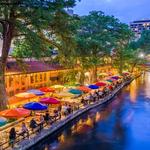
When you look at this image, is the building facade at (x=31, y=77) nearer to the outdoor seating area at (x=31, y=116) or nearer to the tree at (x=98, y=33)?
the outdoor seating area at (x=31, y=116)

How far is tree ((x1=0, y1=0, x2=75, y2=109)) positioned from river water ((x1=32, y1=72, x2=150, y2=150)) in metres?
7.22

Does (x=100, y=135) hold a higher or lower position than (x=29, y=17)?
lower

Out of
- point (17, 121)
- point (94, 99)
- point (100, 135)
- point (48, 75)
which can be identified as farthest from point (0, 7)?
point (48, 75)

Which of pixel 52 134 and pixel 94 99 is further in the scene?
pixel 94 99

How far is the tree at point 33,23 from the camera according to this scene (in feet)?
90.1

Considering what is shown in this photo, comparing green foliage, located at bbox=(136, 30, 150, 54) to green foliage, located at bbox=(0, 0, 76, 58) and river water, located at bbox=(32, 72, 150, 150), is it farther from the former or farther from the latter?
green foliage, located at bbox=(0, 0, 76, 58)

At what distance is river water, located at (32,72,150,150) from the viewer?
2602 cm

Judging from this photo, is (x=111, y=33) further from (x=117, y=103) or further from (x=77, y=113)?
(x=77, y=113)

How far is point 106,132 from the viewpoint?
30.3 m

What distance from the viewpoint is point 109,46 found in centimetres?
5984

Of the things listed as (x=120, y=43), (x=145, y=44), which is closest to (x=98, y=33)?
(x=120, y=43)

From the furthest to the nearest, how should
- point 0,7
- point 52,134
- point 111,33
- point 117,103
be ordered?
point 111,33
point 117,103
point 52,134
point 0,7

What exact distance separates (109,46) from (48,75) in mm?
13713

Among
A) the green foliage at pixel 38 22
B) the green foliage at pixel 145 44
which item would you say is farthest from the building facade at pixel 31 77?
the green foliage at pixel 145 44
